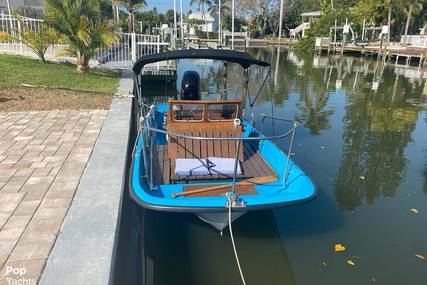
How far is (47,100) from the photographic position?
9.23 meters

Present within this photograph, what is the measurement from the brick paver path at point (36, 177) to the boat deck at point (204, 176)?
1062 mm

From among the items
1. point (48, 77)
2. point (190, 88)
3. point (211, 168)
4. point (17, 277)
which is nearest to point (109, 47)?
point (48, 77)

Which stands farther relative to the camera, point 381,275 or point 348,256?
point 348,256

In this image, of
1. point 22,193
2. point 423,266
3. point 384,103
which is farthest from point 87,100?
point 384,103

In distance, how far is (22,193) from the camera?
173 inches

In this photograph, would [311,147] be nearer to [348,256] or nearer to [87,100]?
[348,256]

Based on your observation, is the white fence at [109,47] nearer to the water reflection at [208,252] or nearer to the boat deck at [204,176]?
the boat deck at [204,176]

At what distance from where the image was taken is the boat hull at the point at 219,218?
4785 mm

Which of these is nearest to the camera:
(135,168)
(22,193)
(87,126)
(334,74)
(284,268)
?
(22,193)

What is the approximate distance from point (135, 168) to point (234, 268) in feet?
6.31

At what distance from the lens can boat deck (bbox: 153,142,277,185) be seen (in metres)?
5.35

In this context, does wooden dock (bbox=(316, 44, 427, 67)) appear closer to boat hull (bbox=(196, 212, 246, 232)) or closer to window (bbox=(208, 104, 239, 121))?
window (bbox=(208, 104, 239, 121))

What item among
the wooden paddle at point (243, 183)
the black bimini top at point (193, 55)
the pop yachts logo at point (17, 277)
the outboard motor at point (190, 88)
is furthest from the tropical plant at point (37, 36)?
the pop yachts logo at point (17, 277)

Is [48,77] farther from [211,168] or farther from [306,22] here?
[306,22]
